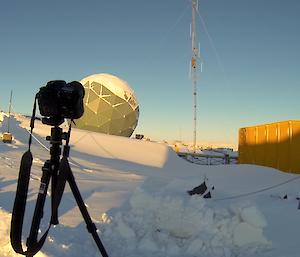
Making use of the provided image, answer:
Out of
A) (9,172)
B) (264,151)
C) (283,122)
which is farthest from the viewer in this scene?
(264,151)

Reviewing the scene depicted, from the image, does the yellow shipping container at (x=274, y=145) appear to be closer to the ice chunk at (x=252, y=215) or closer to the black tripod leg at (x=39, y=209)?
the ice chunk at (x=252, y=215)

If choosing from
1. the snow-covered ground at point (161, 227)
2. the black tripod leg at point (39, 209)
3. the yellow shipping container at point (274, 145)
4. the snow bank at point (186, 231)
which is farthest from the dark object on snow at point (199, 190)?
the yellow shipping container at point (274, 145)

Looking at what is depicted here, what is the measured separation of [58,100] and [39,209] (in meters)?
0.85

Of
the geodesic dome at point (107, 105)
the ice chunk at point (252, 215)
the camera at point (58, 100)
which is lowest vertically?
the ice chunk at point (252, 215)

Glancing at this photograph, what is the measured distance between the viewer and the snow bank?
2.84 m

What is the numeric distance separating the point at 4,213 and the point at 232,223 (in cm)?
282

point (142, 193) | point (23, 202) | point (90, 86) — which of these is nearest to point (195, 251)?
point (142, 193)

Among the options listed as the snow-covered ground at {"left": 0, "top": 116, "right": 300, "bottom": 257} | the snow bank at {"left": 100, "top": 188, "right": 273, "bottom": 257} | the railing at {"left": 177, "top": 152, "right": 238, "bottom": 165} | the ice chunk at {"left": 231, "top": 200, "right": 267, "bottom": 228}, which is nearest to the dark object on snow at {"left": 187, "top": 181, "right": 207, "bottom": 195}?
the snow-covered ground at {"left": 0, "top": 116, "right": 300, "bottom": 257}

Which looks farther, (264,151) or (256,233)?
(264,151)

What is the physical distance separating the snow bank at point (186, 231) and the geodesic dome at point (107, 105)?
1227 cm

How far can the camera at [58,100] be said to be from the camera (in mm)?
1756

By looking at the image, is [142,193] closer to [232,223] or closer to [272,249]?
[232,223]

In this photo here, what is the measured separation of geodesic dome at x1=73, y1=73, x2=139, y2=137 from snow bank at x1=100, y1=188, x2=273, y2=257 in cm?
1227

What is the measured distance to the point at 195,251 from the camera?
284 cm
